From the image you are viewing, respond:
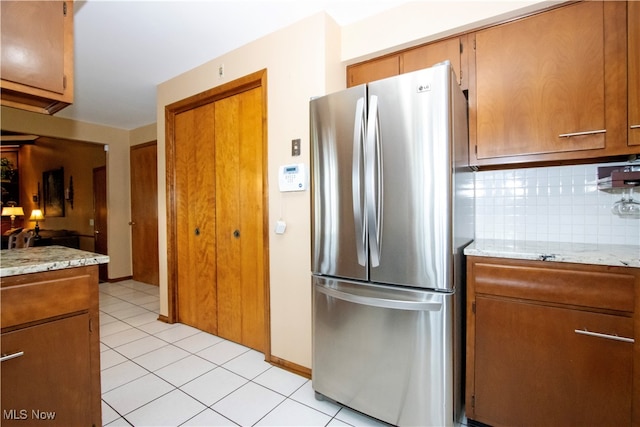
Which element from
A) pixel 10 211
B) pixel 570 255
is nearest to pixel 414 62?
pixel 570 255

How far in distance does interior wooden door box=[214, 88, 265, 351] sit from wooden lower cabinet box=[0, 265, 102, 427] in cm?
118

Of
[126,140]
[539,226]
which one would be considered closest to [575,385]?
[539,226]

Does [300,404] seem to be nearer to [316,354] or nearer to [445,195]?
[316,354]

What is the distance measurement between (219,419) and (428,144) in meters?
1.85

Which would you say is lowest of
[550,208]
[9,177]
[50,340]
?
[50,340]

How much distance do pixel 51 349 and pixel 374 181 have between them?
1623 millimetres

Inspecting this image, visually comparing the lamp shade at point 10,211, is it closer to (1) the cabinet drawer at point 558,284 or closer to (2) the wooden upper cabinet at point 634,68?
(1) the cabinet drawer at point 558,284

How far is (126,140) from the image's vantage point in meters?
4.83

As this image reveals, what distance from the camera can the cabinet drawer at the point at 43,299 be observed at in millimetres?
1112

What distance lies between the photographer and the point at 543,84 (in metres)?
1.57

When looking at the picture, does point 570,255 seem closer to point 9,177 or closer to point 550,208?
point 550,208

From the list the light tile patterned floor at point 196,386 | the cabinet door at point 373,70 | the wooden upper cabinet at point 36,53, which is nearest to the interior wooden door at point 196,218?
the light tile patterned floor at point 196,386

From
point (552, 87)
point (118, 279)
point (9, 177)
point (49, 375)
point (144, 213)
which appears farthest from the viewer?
point (9, 177)

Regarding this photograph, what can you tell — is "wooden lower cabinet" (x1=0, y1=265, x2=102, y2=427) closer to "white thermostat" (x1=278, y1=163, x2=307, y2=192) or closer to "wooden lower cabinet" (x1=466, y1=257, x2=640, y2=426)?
"white thermostat" (x1=278, y1=163, x2=307, y2=192)
